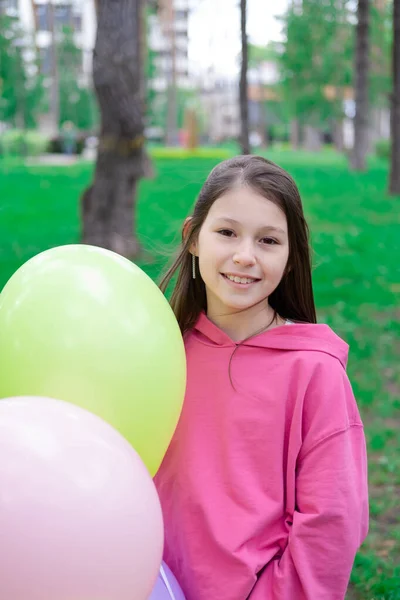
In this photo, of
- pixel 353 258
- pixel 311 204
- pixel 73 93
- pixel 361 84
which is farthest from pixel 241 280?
pixel 73 93

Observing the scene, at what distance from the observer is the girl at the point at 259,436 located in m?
1.67

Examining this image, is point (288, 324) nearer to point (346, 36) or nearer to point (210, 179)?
point (210, 179)

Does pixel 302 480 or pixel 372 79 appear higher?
pixel 372 79

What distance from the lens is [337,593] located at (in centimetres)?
171

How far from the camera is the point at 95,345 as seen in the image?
5.03 ft

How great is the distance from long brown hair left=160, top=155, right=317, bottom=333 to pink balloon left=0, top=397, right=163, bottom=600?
2.24 ft

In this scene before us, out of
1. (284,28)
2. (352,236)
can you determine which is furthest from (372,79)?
(352,236)

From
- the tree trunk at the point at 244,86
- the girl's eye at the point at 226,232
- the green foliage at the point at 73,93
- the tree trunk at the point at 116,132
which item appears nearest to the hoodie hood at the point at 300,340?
the girl's eye at the point at 226,232

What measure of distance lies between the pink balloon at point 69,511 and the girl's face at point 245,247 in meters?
0.53

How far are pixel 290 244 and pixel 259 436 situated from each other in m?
0.46

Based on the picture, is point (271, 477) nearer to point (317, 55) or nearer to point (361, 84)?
point (361, 84)

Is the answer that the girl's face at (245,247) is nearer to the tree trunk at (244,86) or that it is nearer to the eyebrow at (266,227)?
the eyebrow at (266,227)

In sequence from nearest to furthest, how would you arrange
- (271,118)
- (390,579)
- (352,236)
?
1. (390,579)
2. (352,236)
3. (271,118)

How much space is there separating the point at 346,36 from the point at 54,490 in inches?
1227
